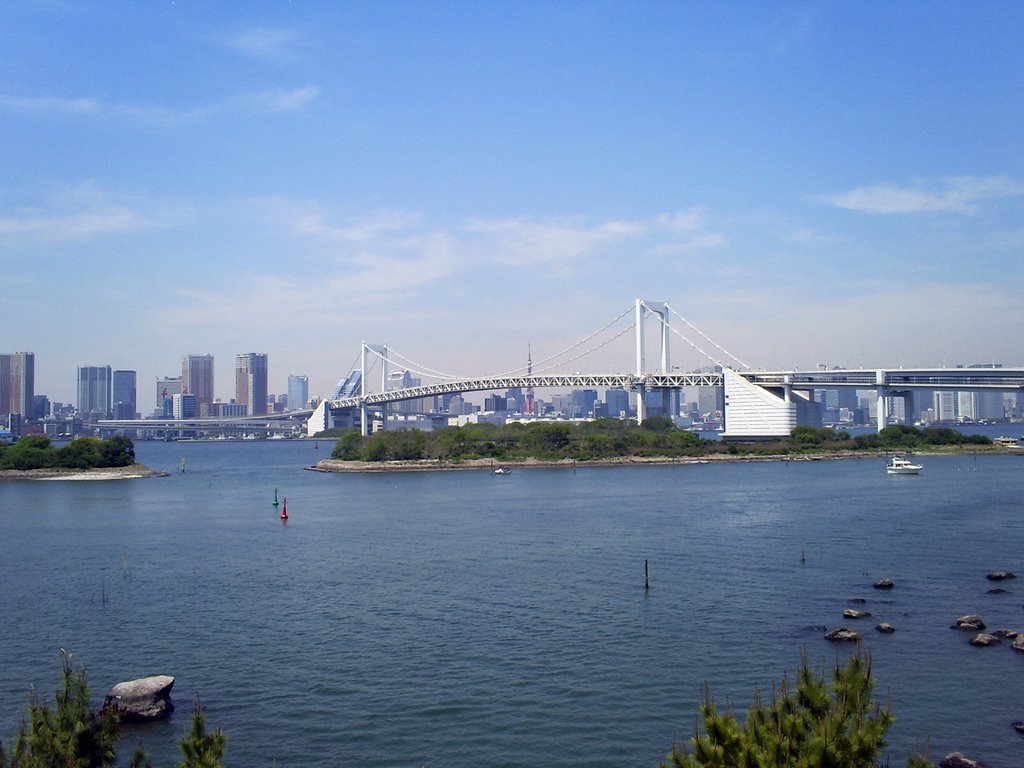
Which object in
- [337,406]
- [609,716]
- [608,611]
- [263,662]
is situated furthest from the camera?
[337,406]

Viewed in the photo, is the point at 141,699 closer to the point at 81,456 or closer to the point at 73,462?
the point at 73,462

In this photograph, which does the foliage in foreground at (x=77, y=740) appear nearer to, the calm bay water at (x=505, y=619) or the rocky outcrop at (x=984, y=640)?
the calm bay water at (x=505, y=619)

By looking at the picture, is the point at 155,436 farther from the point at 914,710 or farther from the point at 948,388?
the point at 914,710

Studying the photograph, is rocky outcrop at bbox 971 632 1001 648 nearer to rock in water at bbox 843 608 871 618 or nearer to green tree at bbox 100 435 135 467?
rock in water at bbox 843 608 871 618

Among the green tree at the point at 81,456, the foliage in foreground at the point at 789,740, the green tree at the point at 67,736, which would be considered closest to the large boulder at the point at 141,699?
the green tree at the point at 67,736

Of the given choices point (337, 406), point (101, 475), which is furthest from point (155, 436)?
point (101, 475)

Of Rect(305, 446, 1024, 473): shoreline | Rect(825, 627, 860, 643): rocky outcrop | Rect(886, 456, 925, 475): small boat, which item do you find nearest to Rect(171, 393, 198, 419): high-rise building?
Rect(305, 446, 1024, 473): shoreline
